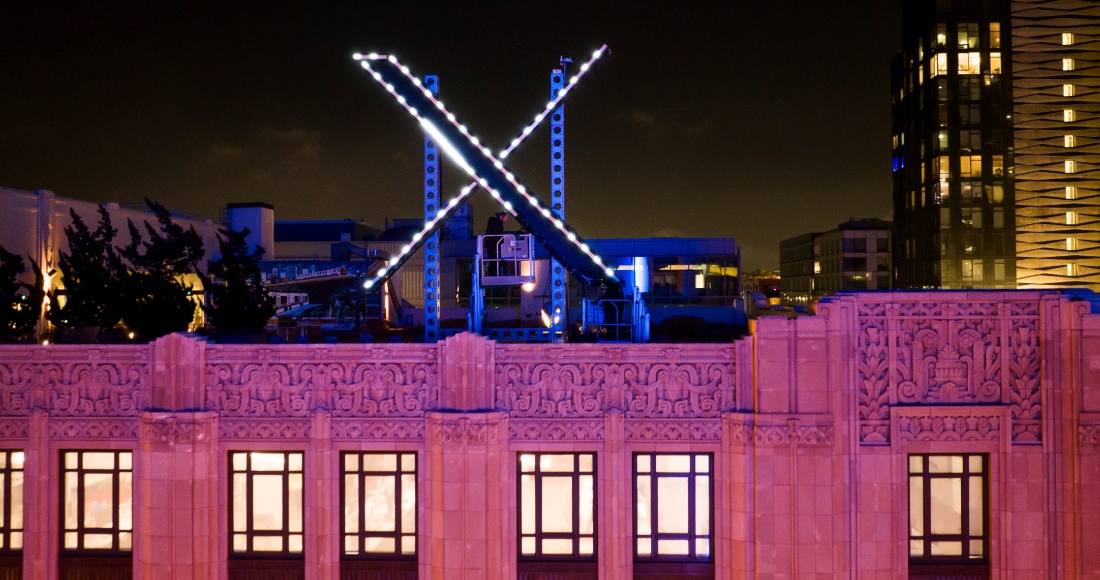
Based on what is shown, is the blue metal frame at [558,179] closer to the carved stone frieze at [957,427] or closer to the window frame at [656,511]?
the window frame at [656,511]

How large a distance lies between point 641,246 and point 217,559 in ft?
154

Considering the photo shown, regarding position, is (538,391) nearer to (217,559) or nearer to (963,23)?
(217,559)

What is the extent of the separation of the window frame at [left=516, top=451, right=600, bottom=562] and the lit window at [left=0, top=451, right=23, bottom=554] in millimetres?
9991

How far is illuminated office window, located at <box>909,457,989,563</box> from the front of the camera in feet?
A: 45.9

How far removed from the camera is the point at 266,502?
47.8 ft

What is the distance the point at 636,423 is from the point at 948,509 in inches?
239

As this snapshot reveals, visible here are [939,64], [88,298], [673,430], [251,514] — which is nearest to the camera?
[673,430]

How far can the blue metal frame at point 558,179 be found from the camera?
55.6 ft

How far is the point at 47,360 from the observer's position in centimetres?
1451

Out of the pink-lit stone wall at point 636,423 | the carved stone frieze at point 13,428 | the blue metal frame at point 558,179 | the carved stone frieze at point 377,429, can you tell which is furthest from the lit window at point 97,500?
the blue metal frame at point 558,179

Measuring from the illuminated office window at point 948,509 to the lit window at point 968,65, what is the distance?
259ft

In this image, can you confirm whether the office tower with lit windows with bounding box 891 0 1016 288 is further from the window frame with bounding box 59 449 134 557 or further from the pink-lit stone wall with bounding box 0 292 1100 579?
the window frame with bounding box 59 449 134 557

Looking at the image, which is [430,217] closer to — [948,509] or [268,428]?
[268,428]

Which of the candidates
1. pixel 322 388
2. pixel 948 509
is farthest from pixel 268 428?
pixel 948 509
